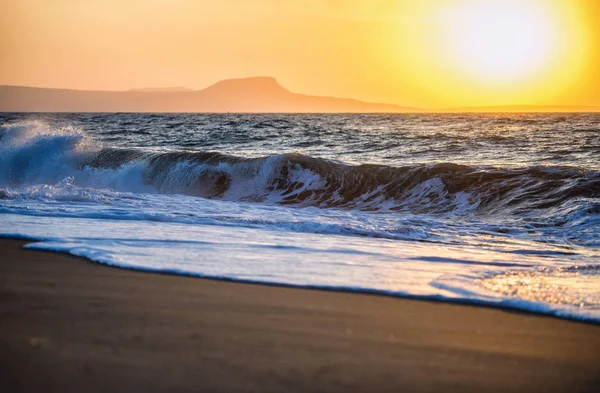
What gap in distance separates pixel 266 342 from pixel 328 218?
244 inches

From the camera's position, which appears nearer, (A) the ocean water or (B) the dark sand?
(B) the dark sand

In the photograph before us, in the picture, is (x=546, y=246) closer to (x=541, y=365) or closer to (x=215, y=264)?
(x=215, y=264)

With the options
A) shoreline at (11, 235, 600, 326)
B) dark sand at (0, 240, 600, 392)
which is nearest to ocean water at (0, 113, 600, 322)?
shoreline at (11, 235, 600, 326)

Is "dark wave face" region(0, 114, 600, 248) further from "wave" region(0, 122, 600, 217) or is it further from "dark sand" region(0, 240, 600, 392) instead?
"dark sand" region(0, 240, 600, 392)

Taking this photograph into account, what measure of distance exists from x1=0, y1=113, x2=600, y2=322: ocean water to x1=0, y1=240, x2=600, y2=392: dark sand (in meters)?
0.45

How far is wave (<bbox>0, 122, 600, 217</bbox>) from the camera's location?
36.5 ft

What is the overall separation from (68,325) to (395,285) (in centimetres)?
211

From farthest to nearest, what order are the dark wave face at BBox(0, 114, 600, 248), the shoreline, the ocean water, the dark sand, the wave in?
1. the wave
2. the dark wave face at BBox(0, 114, 600, 248)
3. the ocean water
4. the shoreline
5. the dark sand

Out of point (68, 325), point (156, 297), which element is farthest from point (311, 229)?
point (68, 325)

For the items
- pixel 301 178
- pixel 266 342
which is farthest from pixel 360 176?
pixel 266 342

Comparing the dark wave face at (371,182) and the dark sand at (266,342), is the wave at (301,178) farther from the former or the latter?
the dark sand at (266,342)

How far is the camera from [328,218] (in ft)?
30.3

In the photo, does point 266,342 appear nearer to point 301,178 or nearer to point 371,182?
point 371,182

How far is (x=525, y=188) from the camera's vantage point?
37.8 ft
